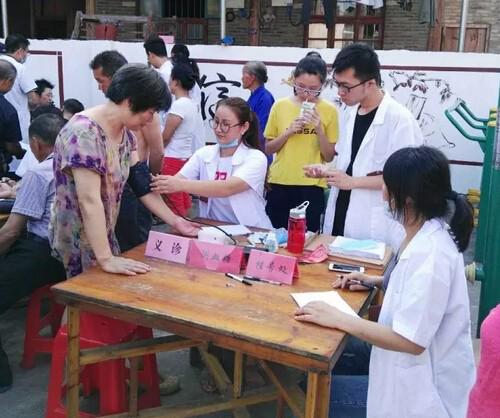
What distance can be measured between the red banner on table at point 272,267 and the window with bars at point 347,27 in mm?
9635

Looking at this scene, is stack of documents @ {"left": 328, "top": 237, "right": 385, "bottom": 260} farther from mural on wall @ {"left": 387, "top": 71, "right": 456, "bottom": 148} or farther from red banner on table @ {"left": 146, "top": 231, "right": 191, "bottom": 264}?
mural on wall @ {"left": 387, "top": 71, "right": 456, "bottom": 148}

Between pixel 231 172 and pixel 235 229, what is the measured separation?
29 centimetres

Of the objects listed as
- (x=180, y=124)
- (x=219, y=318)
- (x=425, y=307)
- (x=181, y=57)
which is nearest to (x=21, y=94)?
(x=181, y=57)

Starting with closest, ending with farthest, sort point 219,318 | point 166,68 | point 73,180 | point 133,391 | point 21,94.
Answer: point 219,318 < point 73,180 < point 133,391 < point 166,68 < point 21,94

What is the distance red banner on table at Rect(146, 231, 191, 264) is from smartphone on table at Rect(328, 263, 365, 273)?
1.88ft

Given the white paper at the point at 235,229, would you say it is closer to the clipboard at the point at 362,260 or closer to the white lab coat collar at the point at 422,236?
the clipboard at the point at 362,260

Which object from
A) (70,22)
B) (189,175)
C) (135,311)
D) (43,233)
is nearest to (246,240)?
(189,175)

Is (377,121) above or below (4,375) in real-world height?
above

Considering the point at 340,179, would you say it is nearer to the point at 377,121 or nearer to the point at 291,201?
the point at 377,121

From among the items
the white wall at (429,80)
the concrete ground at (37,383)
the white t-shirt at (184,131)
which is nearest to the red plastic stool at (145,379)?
the concrete ground at (37,383)

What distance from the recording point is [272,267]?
2.19 metres

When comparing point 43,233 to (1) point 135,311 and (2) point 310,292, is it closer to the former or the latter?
(1) point 135,311

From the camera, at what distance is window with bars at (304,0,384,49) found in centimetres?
1127

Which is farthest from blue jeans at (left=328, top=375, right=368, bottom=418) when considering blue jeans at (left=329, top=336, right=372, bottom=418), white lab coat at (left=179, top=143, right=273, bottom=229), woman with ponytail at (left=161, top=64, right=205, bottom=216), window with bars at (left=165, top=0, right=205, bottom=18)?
window with bars at (left=165, top=0, right=205, bottom=18)
